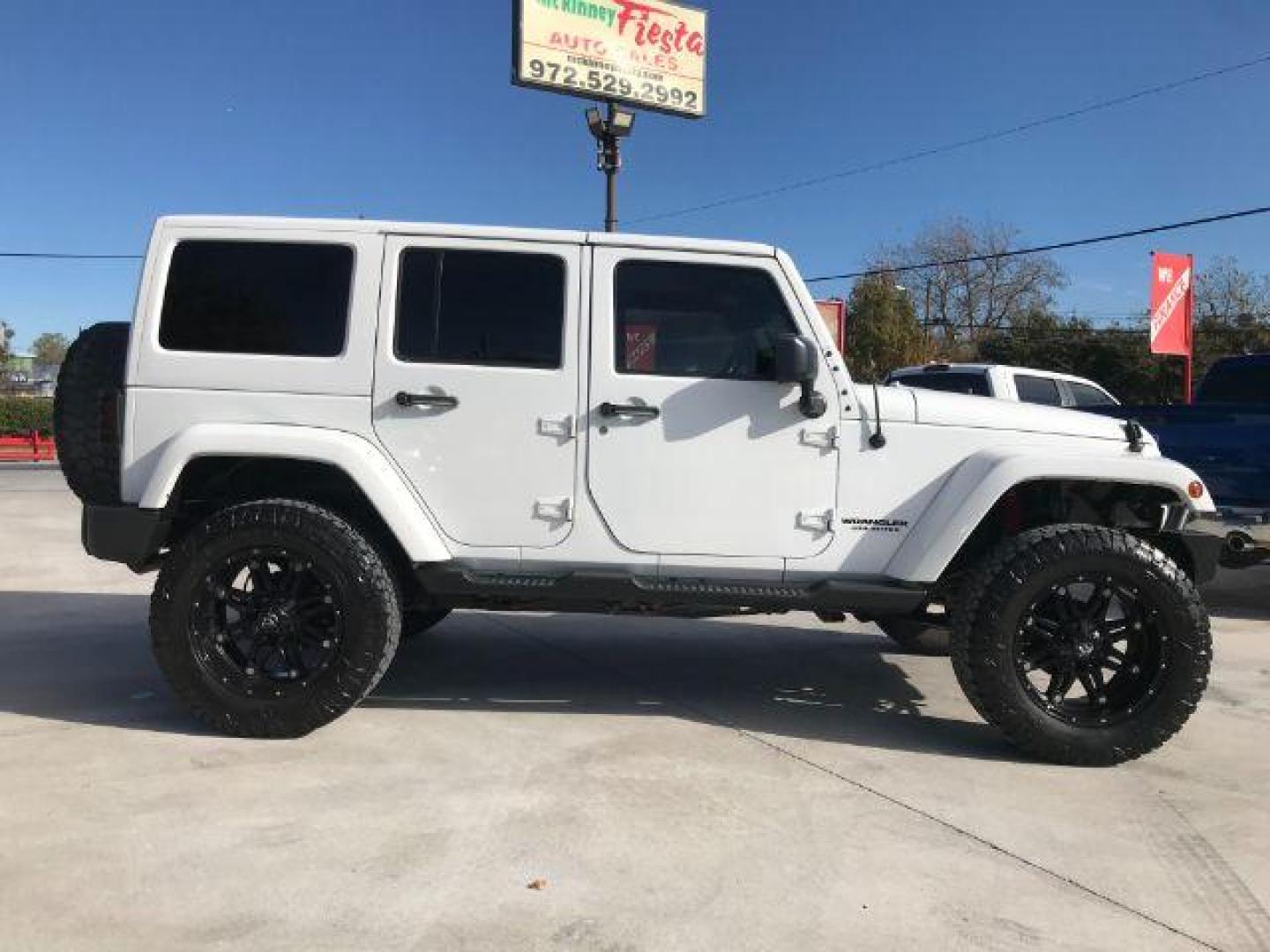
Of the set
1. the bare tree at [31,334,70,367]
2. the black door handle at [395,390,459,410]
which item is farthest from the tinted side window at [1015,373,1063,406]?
the bare tree at [31,334,70,367]

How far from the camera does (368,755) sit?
3.90m

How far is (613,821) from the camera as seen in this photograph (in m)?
3.33

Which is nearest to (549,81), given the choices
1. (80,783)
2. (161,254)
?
(161,254)

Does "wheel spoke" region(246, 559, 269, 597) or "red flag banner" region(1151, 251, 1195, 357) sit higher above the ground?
"red flag banner" region(1151, 251, 1195, 357)

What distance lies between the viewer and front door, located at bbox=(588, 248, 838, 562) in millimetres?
4066

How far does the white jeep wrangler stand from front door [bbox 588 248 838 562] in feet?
0.03

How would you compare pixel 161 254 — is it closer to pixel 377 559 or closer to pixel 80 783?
pixel 377 559

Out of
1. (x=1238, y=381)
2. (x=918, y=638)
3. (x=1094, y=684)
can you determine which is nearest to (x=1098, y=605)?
(x=1094, y=684)

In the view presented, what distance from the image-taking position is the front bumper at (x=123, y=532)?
157 inches

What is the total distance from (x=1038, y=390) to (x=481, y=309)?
A: 7.14m

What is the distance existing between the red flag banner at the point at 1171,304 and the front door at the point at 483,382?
13.3m

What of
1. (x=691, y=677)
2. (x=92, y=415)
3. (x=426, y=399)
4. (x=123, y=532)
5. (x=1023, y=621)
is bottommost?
(x=691, y=677)

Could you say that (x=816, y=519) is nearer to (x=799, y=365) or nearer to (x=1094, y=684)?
(x=799, y=365)

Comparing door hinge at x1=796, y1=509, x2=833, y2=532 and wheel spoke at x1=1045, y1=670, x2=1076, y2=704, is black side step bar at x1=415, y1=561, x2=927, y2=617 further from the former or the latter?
wheel spoke at x1=1045, y1=670, x2=1076, y2=704
